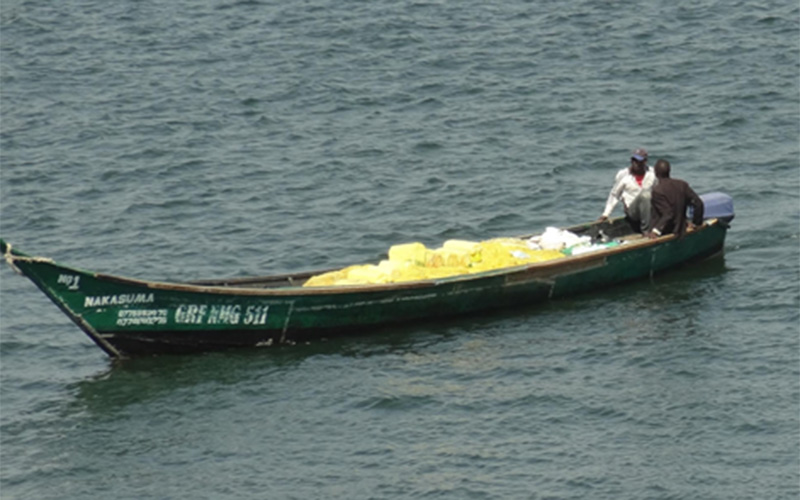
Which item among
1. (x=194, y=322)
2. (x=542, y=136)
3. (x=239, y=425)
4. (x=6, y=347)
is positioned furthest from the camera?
(x=542, y=136)

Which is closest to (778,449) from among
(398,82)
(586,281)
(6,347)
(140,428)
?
(586,281)

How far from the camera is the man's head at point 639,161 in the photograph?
2192 centimetres

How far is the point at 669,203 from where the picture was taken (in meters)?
21.6

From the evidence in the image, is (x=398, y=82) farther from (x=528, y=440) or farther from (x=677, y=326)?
(x=528, y=440)

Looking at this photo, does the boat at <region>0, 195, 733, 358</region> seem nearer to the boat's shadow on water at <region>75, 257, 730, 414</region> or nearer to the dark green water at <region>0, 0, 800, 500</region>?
the boat's shadow on water at <region>75, 257, 730, 414</region>

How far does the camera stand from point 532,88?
3028 cm

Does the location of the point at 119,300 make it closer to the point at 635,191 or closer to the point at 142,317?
the point at 142,317

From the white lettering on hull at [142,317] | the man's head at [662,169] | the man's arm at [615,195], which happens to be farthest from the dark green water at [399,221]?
the man's head at [662,169]

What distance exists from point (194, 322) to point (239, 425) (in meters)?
2.06

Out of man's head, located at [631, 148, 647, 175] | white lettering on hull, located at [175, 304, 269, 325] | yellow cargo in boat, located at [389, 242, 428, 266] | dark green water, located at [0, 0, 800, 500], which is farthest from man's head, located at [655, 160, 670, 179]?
white lettering on hull, located at [175, 304, 269, 325]

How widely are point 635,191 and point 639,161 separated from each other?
0.46 m

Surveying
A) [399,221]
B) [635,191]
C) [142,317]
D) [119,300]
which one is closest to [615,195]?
[635,191]

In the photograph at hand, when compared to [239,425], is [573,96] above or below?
above

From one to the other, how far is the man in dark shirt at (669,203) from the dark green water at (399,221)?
74cm
